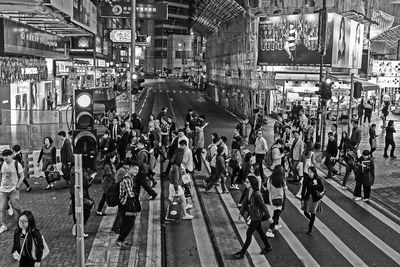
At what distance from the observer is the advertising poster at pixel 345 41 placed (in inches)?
1428

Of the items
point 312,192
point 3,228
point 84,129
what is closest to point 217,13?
point 312,192

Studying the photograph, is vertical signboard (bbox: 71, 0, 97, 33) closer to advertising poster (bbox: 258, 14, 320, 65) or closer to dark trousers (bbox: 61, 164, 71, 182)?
dark trousers (bbox: 61, 164, 71, 182)

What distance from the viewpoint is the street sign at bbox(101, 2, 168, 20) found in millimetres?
28328

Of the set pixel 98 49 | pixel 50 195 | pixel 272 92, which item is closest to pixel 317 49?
pixel 272 92

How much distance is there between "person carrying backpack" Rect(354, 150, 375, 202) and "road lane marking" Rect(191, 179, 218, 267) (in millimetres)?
4632

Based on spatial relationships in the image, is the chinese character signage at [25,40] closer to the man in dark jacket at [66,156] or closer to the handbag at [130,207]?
the man in dark jacket at [66,156]

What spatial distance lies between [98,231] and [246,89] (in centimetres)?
2780

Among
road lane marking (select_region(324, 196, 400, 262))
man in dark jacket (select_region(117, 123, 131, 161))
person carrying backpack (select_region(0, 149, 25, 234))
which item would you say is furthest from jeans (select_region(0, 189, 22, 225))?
road lane marking (select_region(324, 196, 400, 262))

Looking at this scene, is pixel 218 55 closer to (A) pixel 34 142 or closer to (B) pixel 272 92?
(B) pixel 272 92

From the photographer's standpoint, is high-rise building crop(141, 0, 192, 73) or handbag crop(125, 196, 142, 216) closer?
handbag crop(125, 196, 142, 216)

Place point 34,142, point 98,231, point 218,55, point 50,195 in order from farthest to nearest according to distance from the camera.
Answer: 1. point 218,55
2. point 34,142
3. point 50,195
4. point 98,231

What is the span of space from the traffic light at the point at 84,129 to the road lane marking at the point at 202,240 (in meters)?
3.46

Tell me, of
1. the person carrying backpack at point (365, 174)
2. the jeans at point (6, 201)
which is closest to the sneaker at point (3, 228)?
the jeans at point (6, 201)

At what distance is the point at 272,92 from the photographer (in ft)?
125
